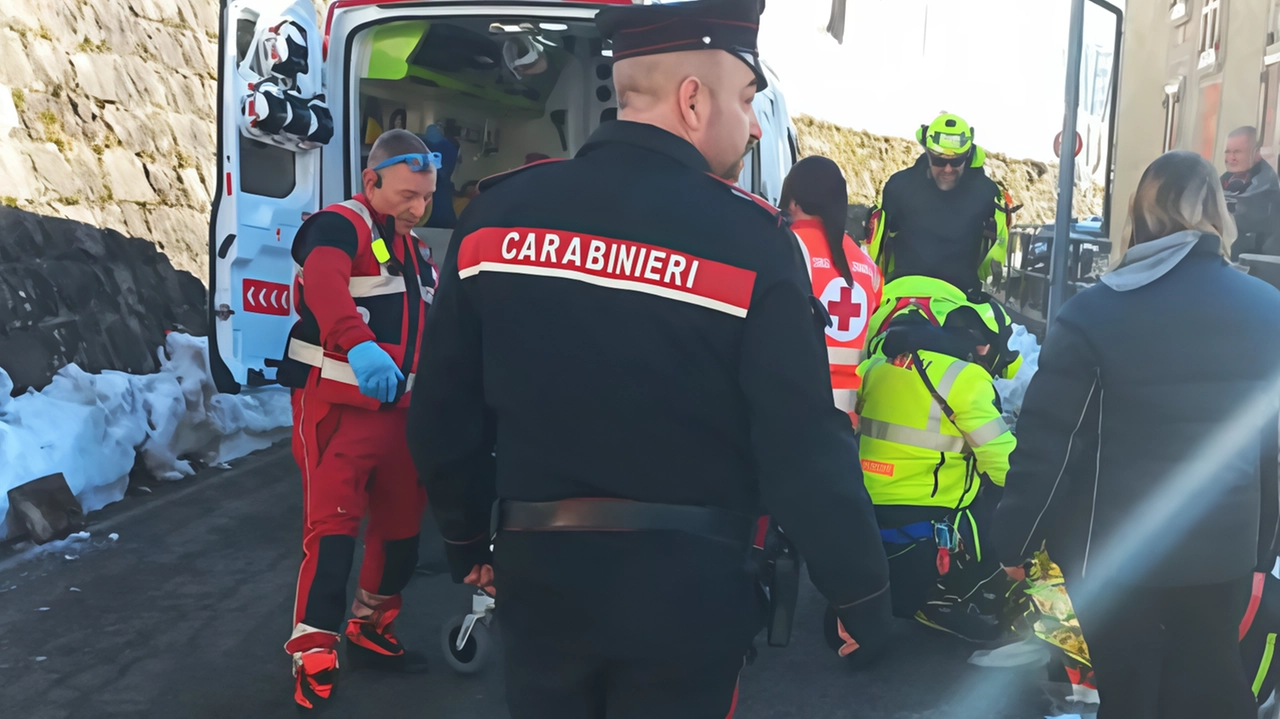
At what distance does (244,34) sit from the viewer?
5262mm

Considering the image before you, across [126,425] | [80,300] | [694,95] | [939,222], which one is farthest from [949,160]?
[80,300]

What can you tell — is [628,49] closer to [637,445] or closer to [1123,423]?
[637,445]

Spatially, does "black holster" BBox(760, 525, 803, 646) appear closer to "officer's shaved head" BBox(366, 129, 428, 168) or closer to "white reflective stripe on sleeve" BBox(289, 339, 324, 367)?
"white reflective stripe on sleeve" BBox(289, 339, 324, 367)

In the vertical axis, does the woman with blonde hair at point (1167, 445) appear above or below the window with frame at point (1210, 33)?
below

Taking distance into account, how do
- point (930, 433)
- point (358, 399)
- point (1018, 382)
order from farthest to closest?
1. point (1018, 382)
2. point (930, 433)
3. point (358, 399)

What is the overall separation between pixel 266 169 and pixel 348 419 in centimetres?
235

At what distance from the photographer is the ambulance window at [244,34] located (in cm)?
523

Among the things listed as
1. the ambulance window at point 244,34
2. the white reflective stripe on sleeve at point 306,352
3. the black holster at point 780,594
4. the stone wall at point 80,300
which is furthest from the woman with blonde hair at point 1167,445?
the stone wall at point 80,300

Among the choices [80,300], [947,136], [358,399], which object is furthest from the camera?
[80,300]

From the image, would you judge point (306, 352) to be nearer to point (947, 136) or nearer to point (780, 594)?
point (780, 594)

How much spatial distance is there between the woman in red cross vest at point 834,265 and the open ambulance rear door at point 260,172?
2533mm

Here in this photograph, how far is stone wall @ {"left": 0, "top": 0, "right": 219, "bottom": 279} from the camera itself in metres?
7.85

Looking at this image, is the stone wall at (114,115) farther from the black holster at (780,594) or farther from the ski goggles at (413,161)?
the black holster at (780,594)

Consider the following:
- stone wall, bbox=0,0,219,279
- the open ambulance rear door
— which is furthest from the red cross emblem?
stone wall, bbox=0,0,219,279
